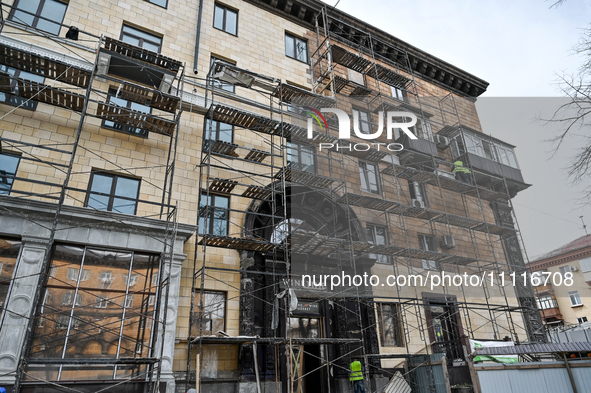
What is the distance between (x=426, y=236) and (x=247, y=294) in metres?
11.1

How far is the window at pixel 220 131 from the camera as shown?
1634 cm

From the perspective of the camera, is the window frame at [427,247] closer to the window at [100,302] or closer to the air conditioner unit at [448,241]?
the air conditioner unit at [448,241]

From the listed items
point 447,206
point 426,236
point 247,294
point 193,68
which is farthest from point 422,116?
point 247,294

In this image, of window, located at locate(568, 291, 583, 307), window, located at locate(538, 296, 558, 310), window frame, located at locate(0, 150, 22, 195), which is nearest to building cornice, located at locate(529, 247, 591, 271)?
window, located at locate(568, 291, 583, 307)

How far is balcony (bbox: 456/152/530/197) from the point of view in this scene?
75.7 feet

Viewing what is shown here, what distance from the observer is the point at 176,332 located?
12.2 meters

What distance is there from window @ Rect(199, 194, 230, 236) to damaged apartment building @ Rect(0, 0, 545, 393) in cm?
8

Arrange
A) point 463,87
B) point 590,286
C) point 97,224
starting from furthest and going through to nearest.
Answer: point 590,286 → point 463,87 → point 97,224

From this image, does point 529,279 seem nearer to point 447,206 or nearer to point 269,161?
point 447,206

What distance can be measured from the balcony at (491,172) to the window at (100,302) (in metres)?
20.2

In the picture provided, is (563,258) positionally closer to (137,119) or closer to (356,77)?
(356,77)

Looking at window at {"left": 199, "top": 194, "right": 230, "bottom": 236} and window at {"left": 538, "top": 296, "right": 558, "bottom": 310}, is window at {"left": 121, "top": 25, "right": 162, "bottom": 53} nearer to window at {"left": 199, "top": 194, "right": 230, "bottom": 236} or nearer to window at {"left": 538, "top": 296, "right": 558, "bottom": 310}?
window at {"left": 199, "top": 194, "right": 230, "bottom": 236}

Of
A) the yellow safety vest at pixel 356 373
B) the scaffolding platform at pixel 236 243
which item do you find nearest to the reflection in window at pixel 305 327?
the yellow safety vest at pixel 356 373

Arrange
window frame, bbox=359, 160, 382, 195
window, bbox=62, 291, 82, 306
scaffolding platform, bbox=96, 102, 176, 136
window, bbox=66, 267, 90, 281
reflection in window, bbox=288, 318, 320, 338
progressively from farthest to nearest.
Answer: window frame, bbox=359, 160, 382, 195 < reflection in window, bbox=288, 318, 320, 338 < scaffolding platform, bbox=96, 102, 176, 136 < window, bbox=66, 267, 90, 281 < window, bbox=62, 291, 82, 306
